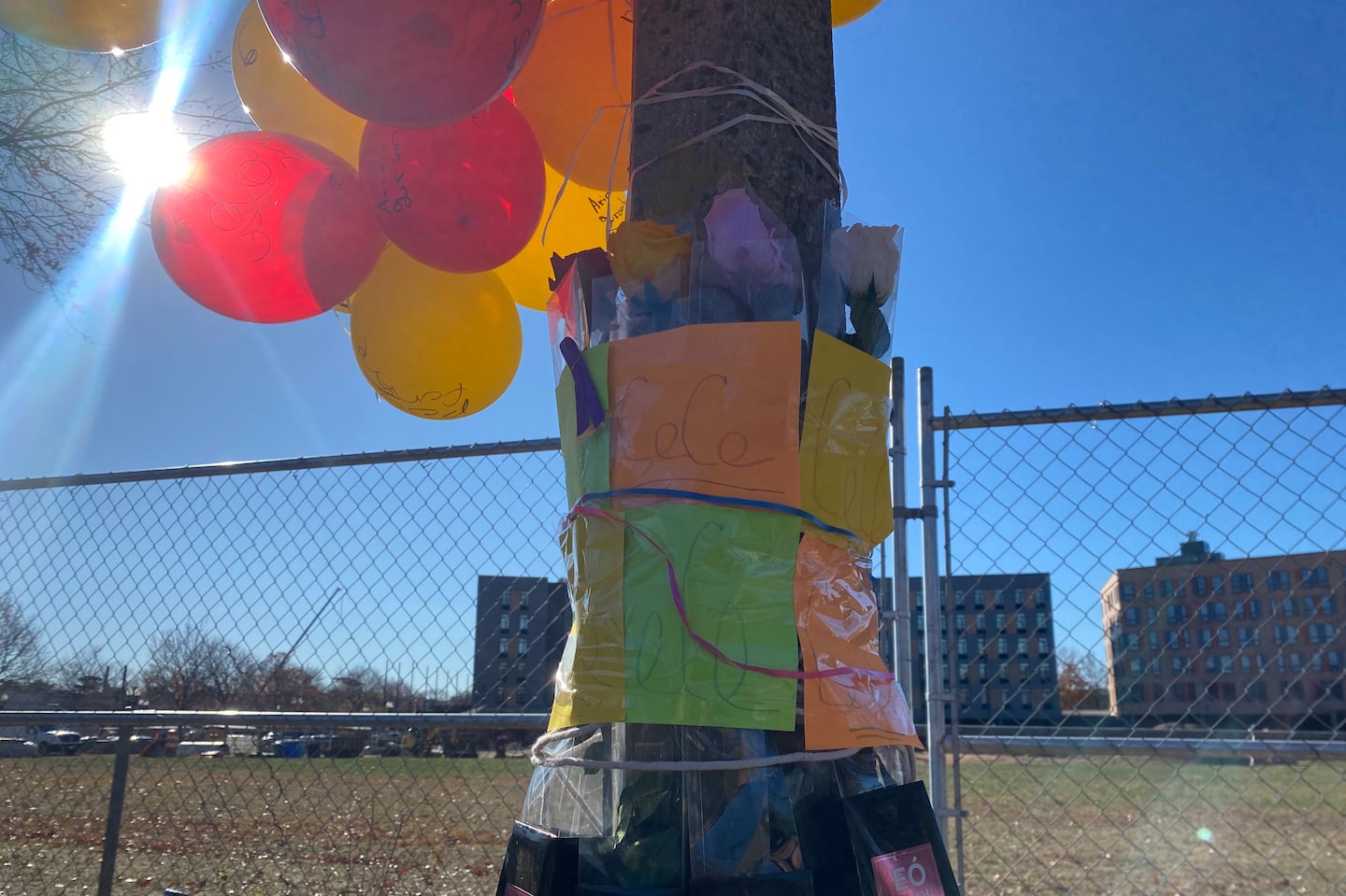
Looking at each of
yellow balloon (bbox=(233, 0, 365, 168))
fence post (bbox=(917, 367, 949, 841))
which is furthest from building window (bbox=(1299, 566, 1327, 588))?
yellow balloon (bbox=(233, 0, 365, 168))

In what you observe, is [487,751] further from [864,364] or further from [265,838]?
[864,364]

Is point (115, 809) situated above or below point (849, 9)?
below

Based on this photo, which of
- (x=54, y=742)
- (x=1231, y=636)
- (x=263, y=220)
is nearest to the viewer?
(x=263, y=220)

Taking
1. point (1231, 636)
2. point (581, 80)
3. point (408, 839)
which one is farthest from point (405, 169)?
point (408, 839)

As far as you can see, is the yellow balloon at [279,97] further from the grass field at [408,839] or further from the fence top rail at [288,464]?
the grass field at [408,839]

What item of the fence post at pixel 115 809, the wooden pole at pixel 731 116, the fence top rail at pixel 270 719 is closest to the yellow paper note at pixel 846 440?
the wooden pole at pixel 731 116

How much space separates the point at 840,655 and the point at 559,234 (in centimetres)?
159

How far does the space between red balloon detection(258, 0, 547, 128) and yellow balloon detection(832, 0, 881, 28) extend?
0.87 meters

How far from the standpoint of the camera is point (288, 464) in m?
3.34

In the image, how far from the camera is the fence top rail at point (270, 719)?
2.65 meters

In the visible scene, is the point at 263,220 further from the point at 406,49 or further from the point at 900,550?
the point at 900,550

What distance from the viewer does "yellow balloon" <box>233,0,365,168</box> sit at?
7.88 ft

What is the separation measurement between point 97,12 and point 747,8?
1696 millimetres

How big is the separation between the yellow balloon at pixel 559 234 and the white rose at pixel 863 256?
993 millimetres
